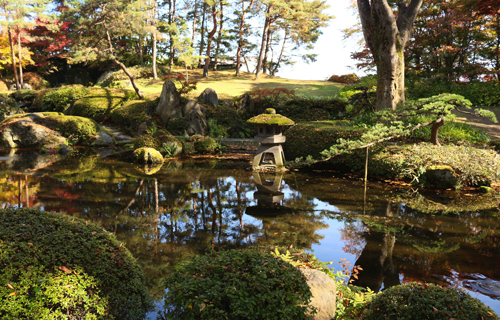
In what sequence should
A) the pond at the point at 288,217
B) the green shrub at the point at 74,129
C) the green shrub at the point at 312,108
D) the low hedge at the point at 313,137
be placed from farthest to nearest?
the green shrub at the point at 312,108 → the green shrub at the point at 74,129 → the low hedge at the point at 313,137 → the pond at the point at 288,217

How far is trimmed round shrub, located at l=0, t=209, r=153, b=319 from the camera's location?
6.65 feet

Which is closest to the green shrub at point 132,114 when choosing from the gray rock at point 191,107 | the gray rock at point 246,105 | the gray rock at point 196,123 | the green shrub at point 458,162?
the gray rock at point 191,107

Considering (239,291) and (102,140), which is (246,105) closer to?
(102,140)

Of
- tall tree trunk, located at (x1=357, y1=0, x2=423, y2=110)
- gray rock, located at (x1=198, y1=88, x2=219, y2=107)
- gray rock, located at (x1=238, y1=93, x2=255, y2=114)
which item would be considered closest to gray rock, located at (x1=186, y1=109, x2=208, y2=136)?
gray rock, located at (x1=198, y1=88, x2=219, y2=107)

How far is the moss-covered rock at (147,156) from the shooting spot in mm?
10508

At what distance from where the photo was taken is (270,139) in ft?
30.8

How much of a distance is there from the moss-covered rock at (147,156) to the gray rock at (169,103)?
200 inches

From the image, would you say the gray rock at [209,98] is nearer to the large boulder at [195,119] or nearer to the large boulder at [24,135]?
the large boulder at [195,119]

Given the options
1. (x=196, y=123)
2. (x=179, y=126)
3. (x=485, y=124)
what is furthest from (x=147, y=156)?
(x=485, y=124)

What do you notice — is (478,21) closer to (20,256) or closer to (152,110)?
(152,110)

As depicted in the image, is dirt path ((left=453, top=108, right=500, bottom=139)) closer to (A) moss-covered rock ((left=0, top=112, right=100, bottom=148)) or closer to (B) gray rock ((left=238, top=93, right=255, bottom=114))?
(B) gray rock ((left=238, top=93, right=255, bottom=114))

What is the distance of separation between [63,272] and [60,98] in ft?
64.4

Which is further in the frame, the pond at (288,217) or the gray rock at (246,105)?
the gray rock at (246,105)

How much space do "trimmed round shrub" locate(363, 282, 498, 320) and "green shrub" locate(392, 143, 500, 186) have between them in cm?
597
